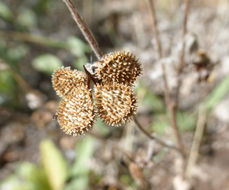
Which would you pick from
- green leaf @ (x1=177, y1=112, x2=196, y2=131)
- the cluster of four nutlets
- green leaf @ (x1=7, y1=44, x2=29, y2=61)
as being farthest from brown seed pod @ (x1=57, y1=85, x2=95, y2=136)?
green leaf @ (x1=7, y1=44, x2=29, y2=61)

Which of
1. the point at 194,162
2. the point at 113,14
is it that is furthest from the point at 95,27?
the point at 194,162

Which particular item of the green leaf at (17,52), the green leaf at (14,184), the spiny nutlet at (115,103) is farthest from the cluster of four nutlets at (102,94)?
the green leaf at (17,52)

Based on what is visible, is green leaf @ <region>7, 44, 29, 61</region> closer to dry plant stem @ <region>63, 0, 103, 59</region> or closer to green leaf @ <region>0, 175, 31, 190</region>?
green leaf @ <region>0, 175, 31, 190</region>

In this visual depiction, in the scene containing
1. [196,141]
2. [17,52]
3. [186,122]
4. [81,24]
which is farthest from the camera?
[17,52]

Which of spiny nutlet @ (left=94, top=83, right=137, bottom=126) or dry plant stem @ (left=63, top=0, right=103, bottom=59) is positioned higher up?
dry plant stem @ (left=63, top=0, right=103, bottom=59)

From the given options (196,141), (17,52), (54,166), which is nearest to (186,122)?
(196,141)

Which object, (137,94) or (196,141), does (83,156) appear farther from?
(196,141)

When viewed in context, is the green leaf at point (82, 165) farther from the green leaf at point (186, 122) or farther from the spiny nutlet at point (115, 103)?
the spiny nutlet at point (115, 103)
